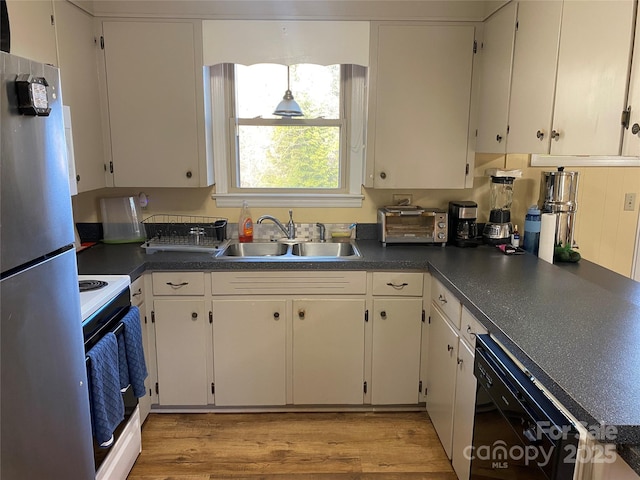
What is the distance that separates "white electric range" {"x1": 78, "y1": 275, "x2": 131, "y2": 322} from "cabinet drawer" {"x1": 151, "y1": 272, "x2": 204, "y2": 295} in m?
0.33

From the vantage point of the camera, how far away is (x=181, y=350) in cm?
262

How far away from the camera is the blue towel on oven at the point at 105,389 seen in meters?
1.68

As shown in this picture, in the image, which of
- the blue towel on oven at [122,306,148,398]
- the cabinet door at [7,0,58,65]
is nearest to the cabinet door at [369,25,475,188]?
the blue towel on oven at [122,306,148,398]

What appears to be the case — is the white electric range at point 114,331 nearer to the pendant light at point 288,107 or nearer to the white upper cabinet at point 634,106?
the pendant light at point 288,107

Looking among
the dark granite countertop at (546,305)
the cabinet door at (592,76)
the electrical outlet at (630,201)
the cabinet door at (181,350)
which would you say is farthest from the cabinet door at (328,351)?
the electrical outlet at (630,201)

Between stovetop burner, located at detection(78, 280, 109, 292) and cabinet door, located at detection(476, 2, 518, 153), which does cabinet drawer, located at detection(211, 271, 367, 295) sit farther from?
cabinet door, located at detection(476, 2, 518, 153)

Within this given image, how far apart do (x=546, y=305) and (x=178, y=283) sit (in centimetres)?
177

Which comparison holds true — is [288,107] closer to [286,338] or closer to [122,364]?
[286,338]

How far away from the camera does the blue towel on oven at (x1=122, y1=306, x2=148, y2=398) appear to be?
205 centimetres

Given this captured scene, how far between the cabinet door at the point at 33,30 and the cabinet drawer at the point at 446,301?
2.09 metres

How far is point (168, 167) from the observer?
2.78 m

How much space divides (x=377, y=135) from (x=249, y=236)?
1002 mm

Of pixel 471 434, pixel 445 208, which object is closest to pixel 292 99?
pixel 445 208

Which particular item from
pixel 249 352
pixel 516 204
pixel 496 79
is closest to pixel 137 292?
pixel 249 352
